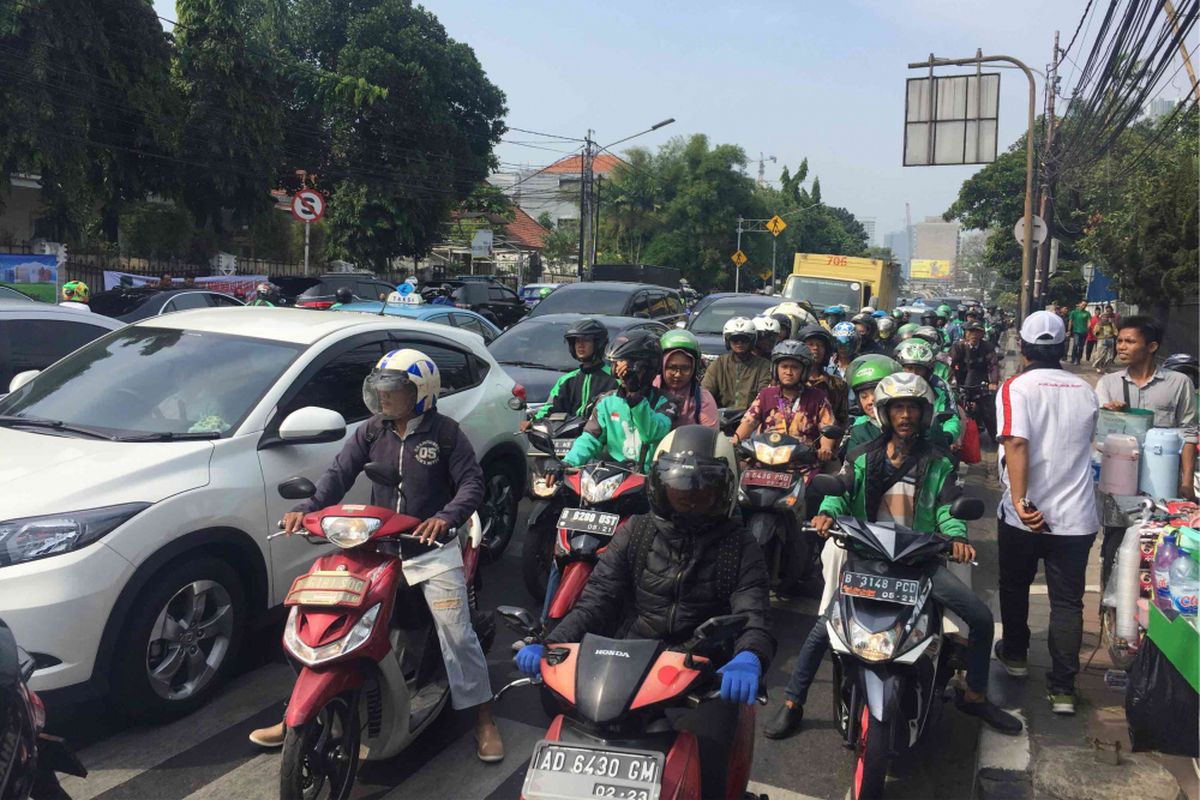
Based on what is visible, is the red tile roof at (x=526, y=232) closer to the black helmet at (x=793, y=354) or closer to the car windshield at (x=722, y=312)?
the car windshield at (x=722, y=312)

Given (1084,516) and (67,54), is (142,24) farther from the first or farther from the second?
(1084,516)

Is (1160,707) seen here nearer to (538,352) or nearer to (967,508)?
(967,508)

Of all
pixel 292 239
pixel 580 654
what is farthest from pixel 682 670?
pixel 292 239

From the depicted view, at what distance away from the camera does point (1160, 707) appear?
12.2ft

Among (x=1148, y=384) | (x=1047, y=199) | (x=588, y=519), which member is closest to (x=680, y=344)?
(x=588, y=519)

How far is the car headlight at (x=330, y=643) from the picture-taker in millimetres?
3389

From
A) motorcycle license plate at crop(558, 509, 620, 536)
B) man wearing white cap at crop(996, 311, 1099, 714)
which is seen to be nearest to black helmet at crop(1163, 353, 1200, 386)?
man wearing white cap at crop(996, 311, 1099, 714)

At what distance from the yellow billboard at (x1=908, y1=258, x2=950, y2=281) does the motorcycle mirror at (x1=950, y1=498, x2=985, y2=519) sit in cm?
15999

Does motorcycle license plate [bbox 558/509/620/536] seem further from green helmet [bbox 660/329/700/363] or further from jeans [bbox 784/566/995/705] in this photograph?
green helmet [bbox 660/329/700/363]

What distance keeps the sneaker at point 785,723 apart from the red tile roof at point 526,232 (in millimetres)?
53572

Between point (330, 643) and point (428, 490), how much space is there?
1.05 metres

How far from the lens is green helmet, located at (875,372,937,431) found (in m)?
4.43

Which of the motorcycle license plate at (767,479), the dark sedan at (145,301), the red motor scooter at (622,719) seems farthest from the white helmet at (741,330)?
the dark sedan at (145,301)

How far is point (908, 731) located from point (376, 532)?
7.00 ft
